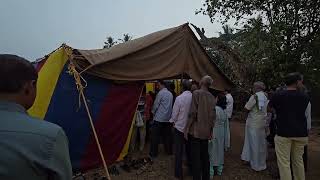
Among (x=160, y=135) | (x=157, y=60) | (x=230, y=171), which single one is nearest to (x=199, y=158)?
(x=230, y=171)

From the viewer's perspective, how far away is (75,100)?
675 centimetres

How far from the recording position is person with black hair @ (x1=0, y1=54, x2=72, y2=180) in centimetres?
148

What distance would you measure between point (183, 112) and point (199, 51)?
1688 millimetres

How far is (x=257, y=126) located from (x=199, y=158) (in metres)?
1.81

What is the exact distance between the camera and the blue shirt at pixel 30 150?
1474 millimetres

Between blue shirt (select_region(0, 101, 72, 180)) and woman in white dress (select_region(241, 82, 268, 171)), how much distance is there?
590cm

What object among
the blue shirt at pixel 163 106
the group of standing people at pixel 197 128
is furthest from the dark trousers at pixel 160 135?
→ the blue shirt at pixel 163 106

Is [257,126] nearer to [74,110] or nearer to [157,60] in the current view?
[157,60]

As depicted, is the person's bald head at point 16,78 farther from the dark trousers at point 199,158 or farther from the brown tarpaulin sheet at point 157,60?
the brown tarpaulin sheet at point 157,60

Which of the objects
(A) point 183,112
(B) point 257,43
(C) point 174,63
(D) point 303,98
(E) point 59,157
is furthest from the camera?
(B) point 257,43

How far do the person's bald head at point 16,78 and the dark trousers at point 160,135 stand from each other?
6.59m

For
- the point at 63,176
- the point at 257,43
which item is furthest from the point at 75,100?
the point at 257,43

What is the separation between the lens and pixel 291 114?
5.42 metres

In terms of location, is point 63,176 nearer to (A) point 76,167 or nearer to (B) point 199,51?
(A) point 76,167
